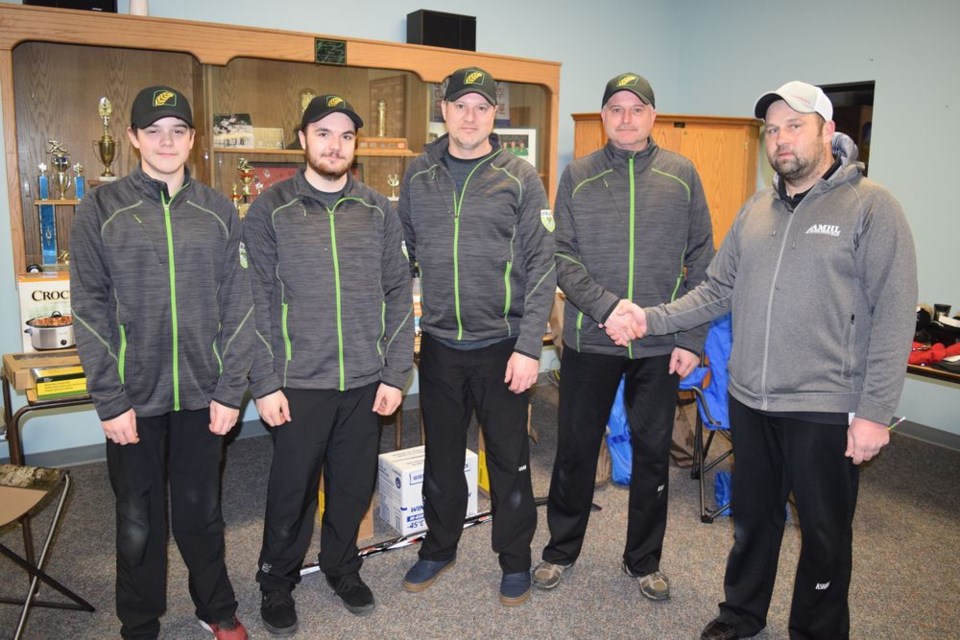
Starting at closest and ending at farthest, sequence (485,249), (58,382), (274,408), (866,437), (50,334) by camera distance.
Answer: (866,437), (274,408), (485,249), (58,382), (50,334)

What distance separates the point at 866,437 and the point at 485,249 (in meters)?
1.18

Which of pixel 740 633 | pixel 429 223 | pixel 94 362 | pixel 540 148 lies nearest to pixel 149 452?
pixel 94 362

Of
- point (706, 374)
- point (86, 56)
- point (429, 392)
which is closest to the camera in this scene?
point (429, 392)

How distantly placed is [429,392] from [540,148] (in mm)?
2716

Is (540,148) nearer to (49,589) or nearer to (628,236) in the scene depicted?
(628,236)

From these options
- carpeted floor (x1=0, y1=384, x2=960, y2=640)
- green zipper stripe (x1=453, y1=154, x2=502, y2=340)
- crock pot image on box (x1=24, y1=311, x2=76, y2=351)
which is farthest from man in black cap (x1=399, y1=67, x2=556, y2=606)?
crock pot image on box (x1=24, y1=311, x2=76, y2=351)

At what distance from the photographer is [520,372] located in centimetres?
238

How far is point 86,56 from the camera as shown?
369cm

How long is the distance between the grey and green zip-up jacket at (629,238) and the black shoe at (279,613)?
1.25 meters

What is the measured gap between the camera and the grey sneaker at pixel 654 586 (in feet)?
8.45

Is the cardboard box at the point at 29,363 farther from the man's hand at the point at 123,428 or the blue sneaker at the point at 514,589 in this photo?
the blue sneaker at the point at 514,589

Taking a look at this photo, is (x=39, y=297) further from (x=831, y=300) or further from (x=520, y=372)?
(x=831, y=300)

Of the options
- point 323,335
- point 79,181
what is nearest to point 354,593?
point 323,335

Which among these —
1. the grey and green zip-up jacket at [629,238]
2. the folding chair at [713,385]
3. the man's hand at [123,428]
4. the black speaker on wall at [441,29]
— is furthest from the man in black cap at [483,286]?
the black speaker on wall at [441,29]
